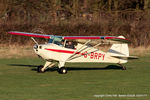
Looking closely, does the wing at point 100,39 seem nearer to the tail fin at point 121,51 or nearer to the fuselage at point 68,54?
the fuselage at point 68,54

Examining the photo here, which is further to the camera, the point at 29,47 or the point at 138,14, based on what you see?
the point at 138,14

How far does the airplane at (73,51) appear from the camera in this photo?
1524cm

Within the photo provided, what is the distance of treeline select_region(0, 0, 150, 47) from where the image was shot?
104 ft

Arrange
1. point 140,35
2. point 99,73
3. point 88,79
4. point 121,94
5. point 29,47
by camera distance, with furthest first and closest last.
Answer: point 140,35, point 29,47, point 99,73, point 88,79, point 121,94

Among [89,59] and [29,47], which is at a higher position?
[89,59]

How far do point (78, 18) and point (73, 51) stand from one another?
1837 cm

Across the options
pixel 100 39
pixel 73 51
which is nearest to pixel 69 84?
pixel 73 51

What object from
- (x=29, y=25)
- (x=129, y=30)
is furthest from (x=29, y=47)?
(x=129, y=30)

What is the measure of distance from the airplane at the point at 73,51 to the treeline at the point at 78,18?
14.0m

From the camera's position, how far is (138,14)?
35625mm

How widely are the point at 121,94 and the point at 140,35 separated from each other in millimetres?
21482

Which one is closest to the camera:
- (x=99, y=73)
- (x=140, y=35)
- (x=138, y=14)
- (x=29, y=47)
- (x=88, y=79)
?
(x=88, y=79)

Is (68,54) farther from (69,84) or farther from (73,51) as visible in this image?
(69,84)

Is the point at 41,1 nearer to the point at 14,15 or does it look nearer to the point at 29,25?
the point at 14,15
